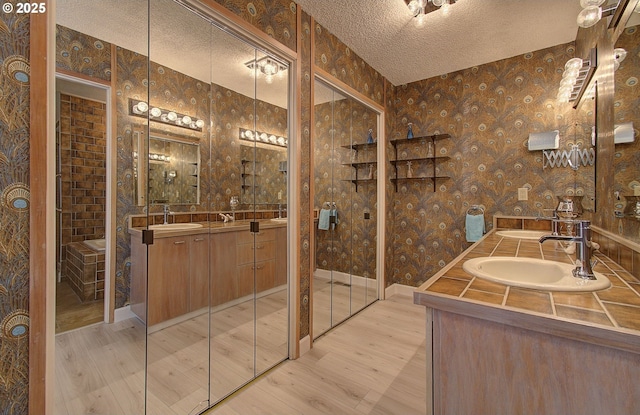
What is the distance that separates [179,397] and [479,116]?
3.61 meters

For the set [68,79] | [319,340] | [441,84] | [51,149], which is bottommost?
[319,340]

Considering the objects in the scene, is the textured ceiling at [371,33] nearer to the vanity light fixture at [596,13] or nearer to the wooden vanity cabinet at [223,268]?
the vanity light fixture at [596,13]

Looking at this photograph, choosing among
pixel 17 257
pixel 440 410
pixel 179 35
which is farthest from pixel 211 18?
pixel 440 410

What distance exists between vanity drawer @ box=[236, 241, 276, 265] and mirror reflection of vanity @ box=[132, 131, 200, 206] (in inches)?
18.0

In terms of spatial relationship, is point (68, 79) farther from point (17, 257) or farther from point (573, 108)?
point (573, 108)

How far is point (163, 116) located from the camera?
5.01 ft

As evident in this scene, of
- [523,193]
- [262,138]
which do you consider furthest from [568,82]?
[262,138]

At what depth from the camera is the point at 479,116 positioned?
2.96 metres

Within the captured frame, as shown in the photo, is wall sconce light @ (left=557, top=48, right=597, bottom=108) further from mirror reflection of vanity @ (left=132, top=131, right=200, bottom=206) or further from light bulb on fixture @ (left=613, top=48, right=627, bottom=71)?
mirror reflection of vanity @ (left=132, top=131, right=200, bottom=206)

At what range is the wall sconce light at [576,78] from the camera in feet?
6.17

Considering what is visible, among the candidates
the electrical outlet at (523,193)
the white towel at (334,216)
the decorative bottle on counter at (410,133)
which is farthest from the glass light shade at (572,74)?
→ the white towel at (334,216)

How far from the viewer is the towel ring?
2.94 meters

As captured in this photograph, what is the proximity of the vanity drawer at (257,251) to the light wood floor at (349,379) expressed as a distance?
0.80 m

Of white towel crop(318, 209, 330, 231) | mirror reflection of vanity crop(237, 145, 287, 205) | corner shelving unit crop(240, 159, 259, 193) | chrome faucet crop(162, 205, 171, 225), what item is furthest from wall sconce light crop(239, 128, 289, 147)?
white towel crop(318, 209, 330, 231)
